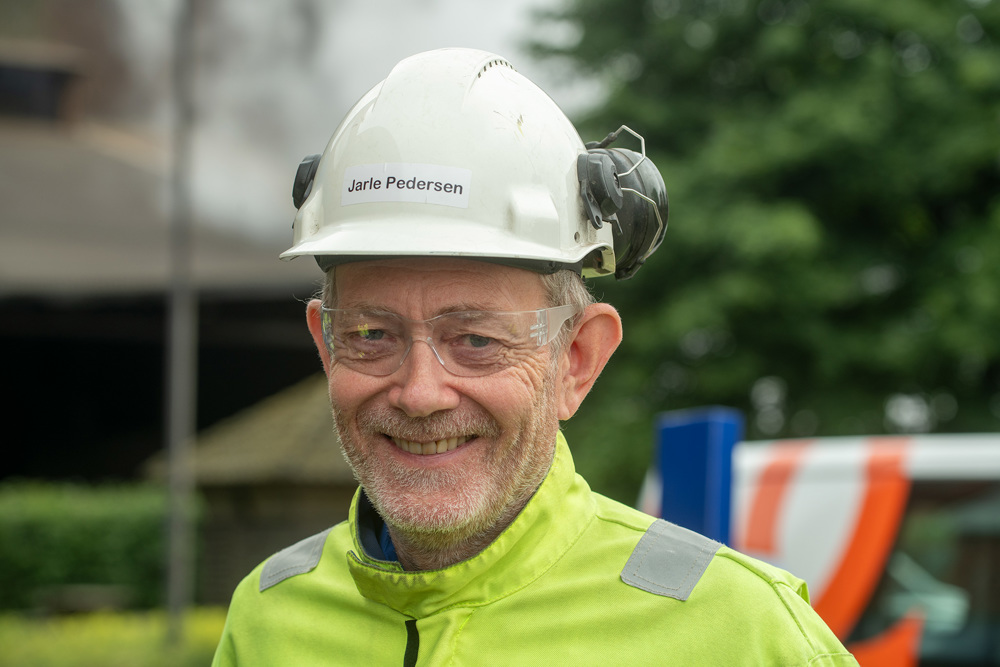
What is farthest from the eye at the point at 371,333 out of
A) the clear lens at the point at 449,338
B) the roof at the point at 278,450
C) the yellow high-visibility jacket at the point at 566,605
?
the roof at the point at 278,450

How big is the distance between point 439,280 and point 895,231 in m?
10.5

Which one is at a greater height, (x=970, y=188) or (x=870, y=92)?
(x=870, y=92)

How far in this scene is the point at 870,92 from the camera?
1044 cm

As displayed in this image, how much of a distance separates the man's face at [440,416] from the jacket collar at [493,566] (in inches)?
1.8

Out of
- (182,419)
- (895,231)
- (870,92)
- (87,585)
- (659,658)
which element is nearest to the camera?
(659,658)

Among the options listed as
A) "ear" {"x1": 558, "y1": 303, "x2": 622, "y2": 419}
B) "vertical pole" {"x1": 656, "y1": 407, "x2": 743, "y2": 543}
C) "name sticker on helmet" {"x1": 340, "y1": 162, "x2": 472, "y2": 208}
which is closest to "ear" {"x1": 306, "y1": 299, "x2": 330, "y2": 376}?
"name sticker on helmet" {"x1": 340, "y1": 162, "x2": 472, "y2": 208}

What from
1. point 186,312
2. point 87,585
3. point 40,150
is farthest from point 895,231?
point 87,585

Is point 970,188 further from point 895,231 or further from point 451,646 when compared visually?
point 451,646

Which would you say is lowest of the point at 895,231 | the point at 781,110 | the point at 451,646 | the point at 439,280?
the point at 451,646

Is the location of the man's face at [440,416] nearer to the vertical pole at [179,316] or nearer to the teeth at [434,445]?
the teeth at [434,445]

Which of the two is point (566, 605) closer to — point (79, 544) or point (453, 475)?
point (453, 475)

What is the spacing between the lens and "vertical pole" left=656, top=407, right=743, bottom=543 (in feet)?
8.79

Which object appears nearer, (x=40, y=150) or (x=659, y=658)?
(x=659, y=658)

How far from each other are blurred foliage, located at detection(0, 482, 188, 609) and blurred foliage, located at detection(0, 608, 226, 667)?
3461 millimetres
